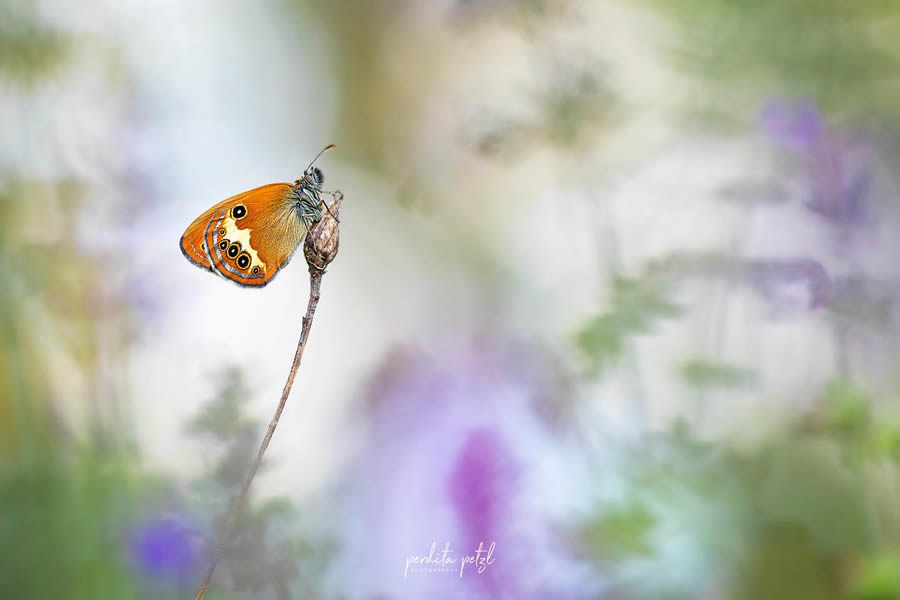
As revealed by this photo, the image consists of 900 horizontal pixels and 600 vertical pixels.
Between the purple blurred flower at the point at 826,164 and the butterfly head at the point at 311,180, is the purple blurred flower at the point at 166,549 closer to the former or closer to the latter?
the butterfly head at the point at 311,180

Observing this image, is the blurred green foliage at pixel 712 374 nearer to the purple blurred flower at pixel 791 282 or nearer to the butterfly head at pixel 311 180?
the purple blurred flower at pixel 791 282

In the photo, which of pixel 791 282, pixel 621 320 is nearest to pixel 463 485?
pixel 621 320

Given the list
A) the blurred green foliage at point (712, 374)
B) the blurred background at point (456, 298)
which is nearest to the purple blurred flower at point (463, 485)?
the blurred background at point (456, 298)

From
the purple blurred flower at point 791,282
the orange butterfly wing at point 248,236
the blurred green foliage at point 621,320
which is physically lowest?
the orange butterfly wing at point 248,236

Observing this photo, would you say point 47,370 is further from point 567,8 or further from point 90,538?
point 567,8

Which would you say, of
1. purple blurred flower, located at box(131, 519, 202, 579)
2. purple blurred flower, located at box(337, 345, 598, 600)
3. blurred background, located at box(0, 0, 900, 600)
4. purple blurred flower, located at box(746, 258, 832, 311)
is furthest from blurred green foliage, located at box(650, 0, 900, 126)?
purple blurred flower, located at box(131, 519, 202, 579)

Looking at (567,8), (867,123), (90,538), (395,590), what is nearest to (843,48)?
(867,123)

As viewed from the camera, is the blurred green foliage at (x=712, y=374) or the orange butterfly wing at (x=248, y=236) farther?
the blurred green foliage at (x=712, y=374)

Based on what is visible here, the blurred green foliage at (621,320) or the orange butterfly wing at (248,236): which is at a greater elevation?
the blurred green foliage at (621,320)
